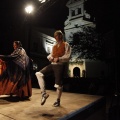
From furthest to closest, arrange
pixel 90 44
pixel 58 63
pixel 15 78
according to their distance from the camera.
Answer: pixel 90 44 → pixel 15 78 → pixel 58 63

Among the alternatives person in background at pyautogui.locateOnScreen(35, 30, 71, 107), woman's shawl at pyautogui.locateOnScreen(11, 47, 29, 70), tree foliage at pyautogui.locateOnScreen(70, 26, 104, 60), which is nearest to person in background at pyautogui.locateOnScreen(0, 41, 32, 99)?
woman's shawl at pyautogui.locateOnScreen(11, 47, 29, 70)

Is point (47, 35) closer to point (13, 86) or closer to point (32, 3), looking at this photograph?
point (32, 3)

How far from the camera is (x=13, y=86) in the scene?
486 cm

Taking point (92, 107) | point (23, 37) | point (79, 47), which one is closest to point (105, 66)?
point (79, 47)

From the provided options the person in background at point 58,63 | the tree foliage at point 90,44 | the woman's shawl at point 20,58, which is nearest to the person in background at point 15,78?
the woman's shawl at point 20,58

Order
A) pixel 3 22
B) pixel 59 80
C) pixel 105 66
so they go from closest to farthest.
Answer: pixel 59 80 < pixel 3 22 < pixel 105 66

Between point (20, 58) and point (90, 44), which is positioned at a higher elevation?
point (90, 44)

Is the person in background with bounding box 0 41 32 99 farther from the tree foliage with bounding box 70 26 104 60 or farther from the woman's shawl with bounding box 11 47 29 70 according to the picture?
the tree foliage with bounding box 70 26 104 60

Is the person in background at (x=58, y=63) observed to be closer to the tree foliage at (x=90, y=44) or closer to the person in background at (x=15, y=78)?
the person in background at (x=15, y=78)

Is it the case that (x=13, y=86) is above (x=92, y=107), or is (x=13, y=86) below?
above

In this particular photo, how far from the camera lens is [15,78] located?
16.1ft

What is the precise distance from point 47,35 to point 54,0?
21842 mm

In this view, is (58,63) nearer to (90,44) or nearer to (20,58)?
(20,58)

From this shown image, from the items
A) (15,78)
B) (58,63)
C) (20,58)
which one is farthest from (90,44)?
(58,63)
